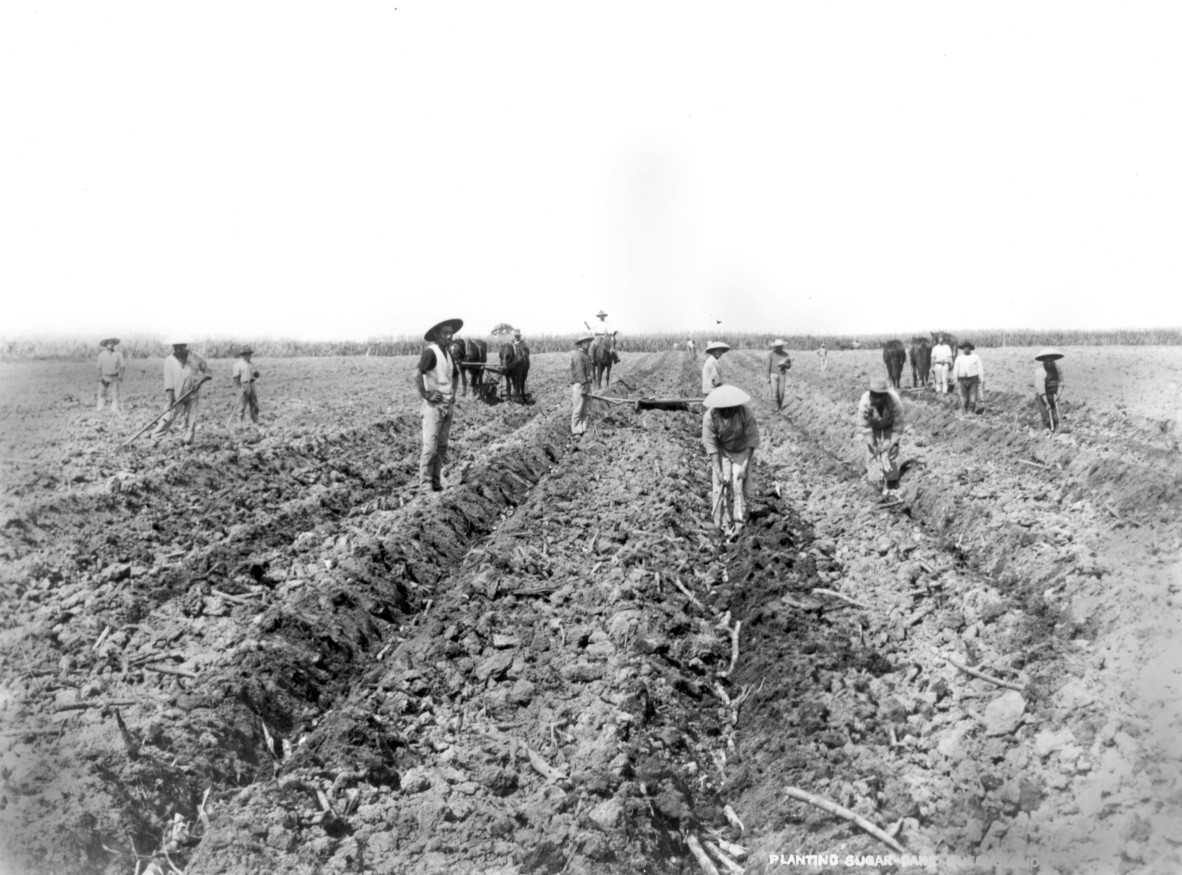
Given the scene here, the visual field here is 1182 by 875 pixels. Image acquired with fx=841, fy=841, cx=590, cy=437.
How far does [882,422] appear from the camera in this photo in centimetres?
875

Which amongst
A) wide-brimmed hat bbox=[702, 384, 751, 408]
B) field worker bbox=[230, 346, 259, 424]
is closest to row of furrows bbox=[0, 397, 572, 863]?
wide-brimmed hat bbox=[702, 384, 751, 408]

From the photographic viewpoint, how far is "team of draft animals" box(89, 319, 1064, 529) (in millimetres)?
7641

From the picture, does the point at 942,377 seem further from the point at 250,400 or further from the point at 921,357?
the point at 250,400

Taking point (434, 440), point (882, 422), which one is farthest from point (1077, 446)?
point (434, 440)

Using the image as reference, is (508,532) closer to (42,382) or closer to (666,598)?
(666,598)

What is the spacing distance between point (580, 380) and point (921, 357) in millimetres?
13005

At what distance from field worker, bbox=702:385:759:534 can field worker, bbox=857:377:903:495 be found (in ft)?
5.47

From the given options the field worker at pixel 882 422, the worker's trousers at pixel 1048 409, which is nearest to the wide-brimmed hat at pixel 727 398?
the field worker at pixel 882 422

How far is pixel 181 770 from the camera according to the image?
391cm

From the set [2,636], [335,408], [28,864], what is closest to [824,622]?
[28,864]

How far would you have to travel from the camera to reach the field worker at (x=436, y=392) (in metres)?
8.63

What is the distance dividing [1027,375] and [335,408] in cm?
2092

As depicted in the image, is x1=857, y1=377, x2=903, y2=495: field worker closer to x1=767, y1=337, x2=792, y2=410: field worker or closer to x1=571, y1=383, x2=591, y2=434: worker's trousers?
x1=571, y1=383, x2=591, y2=434: worker's trousers

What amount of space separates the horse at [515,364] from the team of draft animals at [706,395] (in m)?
0.02
